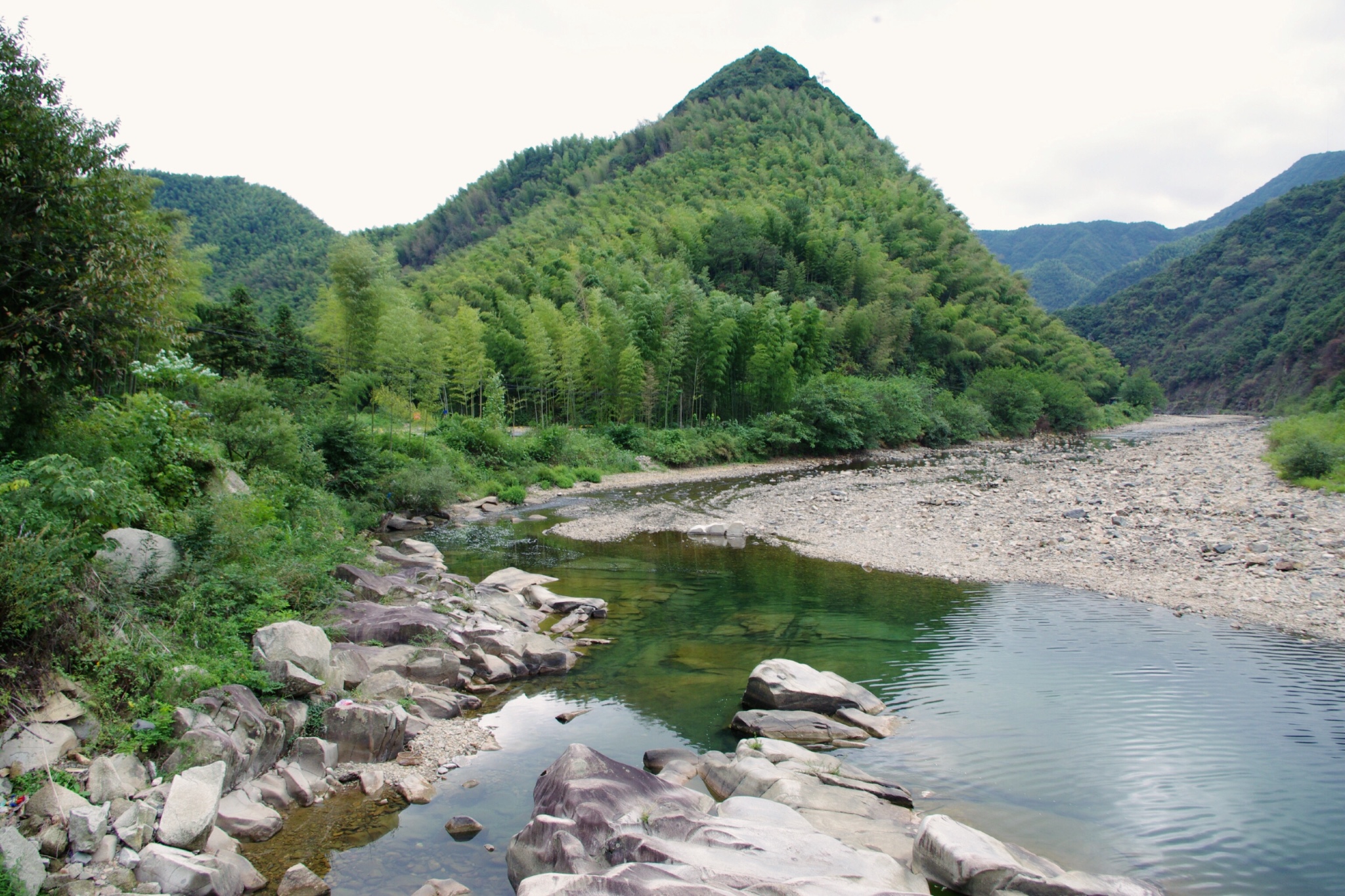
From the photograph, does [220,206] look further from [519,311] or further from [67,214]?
[67,214]

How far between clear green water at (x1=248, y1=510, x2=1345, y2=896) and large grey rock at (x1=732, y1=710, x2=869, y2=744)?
0.22m

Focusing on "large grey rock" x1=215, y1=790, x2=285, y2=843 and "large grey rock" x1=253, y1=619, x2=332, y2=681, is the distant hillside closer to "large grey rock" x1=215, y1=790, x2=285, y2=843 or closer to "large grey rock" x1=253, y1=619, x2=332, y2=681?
"large grey rock" x1=253, y1=619, x2=332, y2=681

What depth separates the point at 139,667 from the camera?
5.52 m

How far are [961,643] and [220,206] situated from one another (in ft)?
265

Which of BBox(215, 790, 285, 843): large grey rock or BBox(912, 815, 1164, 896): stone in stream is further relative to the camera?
BBox(215, 790, 285, 843): large grey rock

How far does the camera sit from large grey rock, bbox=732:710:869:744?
659 cm

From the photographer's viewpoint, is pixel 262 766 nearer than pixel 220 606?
Yes

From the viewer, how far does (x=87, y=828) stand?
429 cm

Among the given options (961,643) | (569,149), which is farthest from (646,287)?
(569,149)

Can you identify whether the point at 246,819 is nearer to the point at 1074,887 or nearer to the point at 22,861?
the point at 22,861

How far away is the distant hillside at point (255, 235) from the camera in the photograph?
5831 centimetres

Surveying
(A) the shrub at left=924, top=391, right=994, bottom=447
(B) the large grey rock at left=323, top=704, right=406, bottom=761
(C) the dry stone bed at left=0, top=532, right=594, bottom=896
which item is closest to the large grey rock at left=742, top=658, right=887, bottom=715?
(C) the dry stone bed at left=0, top=532, right=594, bottom=896

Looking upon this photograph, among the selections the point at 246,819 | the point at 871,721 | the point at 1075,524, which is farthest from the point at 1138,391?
the point at 246,819

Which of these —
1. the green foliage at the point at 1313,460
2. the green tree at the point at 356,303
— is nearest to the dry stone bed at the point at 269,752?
the green tree at the point at 356,303
